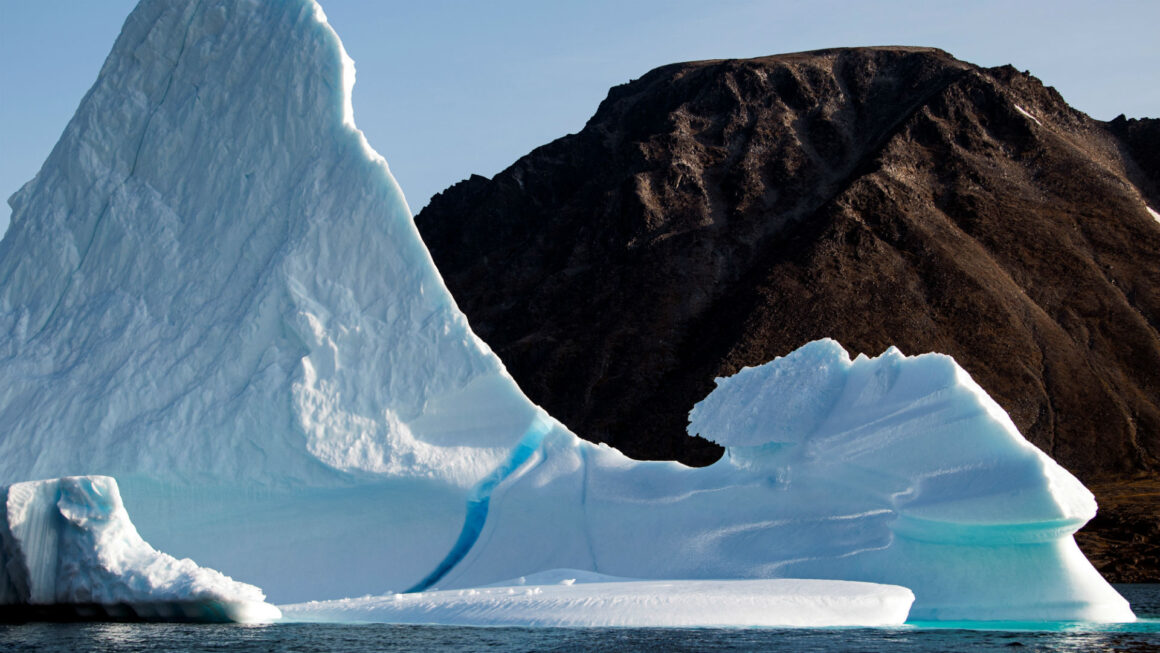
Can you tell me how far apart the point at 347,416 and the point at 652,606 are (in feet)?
19.0

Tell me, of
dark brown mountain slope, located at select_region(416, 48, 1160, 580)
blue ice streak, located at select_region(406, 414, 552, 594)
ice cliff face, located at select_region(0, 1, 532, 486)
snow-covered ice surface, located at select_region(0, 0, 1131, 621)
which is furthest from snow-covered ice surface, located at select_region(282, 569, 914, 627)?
dark brown mountain slope, located at select_region(416, 48, 1160, 580)

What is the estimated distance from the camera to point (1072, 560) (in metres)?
14.1

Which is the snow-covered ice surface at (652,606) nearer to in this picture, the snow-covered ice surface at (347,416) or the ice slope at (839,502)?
the ice slope at (839,502)

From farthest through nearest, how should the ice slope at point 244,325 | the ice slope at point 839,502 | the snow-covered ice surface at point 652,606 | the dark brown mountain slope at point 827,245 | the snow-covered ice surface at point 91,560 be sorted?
the dark brown mountain slope at point 827,245
the ice slope at point 244,325
the ice slope at point 839,502
the snow-covered ice surface at point 91,560
the snow-covered ice surface at point 652,606

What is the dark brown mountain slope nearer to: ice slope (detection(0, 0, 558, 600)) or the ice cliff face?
ice slope (detection(0, 0, 558, 600))

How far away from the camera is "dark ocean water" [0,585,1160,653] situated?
1175cm

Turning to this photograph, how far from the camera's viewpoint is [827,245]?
187 feet

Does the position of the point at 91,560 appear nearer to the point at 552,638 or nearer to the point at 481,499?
the point at 481,499

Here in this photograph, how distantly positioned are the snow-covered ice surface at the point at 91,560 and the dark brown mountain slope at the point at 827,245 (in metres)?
31.9

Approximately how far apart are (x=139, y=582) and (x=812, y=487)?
8104mm

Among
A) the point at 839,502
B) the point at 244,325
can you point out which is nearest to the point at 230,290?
the point at 244,325

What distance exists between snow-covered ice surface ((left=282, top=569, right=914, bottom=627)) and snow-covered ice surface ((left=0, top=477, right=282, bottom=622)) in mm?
1190

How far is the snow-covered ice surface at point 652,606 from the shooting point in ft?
41.5

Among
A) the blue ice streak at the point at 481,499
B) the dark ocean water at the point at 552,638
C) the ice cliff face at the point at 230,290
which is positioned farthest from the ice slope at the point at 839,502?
the ice cliff face at the point at 230,290
